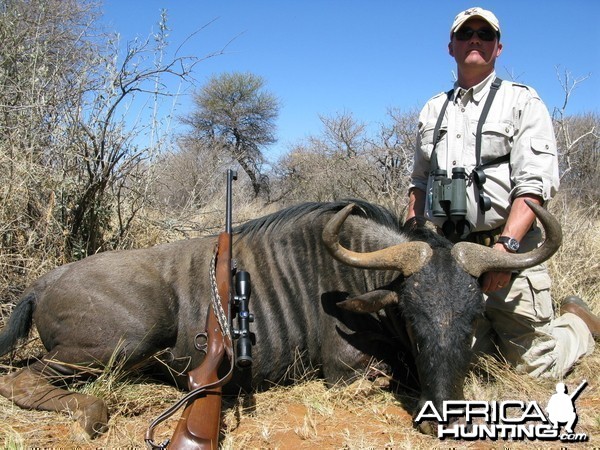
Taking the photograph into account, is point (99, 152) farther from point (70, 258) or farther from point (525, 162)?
point (525, 162)

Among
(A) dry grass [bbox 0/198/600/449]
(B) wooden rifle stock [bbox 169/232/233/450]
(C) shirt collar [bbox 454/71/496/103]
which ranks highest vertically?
(C) shirt collar [bbox 454/71/496/103]

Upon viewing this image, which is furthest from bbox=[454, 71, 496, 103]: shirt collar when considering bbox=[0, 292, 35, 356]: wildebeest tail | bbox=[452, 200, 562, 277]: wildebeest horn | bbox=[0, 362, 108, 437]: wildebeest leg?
bbox=[0, 292, 35, 356]: wildebeest tail

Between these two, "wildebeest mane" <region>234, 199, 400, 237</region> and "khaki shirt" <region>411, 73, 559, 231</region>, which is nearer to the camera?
"khaki shirt" <region>411, 73, 559, 231</region>

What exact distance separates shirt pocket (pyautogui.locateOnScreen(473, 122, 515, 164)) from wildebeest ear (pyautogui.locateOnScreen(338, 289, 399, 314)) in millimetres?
1207

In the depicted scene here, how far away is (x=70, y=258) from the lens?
15.9 feet

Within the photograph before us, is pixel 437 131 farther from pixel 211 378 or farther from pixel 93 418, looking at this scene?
pixel 93 418

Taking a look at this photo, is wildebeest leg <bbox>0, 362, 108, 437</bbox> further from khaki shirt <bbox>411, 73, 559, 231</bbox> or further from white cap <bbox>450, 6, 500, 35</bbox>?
white cap <bbox>450, 6, 500, 35</bbox>

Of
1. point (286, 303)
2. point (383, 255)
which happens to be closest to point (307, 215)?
point (286, 303)

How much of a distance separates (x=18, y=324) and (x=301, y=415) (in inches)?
Answer: 75.2

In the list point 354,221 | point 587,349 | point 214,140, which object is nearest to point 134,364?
point 354,221

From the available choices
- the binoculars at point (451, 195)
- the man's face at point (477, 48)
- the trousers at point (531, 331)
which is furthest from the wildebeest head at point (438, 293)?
the man's face at point (477, 48)

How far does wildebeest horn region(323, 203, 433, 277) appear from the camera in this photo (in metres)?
3.13

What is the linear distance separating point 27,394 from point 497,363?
2905mm

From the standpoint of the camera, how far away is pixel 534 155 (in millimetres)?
3490
